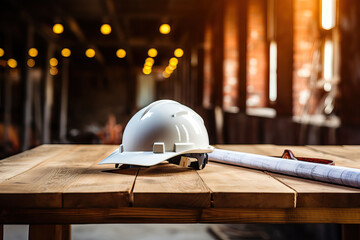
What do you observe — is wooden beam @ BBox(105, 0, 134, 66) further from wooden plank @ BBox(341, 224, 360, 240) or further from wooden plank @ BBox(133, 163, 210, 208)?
wooden plank @ BBox(133, 163, 210, 208)

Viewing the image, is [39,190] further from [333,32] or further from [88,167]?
[333,32]

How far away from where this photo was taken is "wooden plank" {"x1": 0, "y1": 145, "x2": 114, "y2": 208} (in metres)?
1.01

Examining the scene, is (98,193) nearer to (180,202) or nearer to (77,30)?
(180,202)

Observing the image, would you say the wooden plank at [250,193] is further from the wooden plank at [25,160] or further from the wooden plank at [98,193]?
the wooden plank at [25,160]

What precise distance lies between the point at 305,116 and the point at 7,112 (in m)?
7.90

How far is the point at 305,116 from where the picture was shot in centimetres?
457

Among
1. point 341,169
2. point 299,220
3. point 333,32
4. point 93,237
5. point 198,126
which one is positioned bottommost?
point 93,237

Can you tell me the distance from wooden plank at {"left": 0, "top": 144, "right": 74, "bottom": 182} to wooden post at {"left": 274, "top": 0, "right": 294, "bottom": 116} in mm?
3698

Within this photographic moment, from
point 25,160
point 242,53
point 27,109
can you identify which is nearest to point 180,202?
point 25,160

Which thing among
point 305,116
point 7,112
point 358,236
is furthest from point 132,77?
point 358,236

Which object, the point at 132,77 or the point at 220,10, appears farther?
the point at 132,77

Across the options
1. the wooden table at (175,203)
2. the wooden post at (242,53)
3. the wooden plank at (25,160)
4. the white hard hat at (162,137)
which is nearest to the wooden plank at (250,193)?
the wooden table at (175,203)

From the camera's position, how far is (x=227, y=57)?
915 centimetres

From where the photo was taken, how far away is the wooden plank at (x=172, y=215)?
1.02 m
